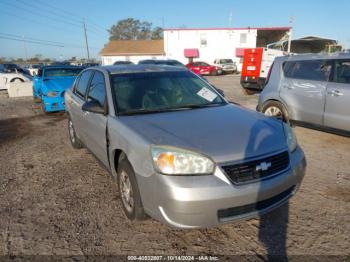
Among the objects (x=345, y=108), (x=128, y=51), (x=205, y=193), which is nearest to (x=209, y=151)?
(x=205, y=193)

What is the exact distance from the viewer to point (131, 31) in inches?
3228

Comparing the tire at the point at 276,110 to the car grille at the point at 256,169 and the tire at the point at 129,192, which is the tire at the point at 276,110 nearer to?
the car grille at the point at 256,169

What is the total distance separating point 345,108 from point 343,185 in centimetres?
189

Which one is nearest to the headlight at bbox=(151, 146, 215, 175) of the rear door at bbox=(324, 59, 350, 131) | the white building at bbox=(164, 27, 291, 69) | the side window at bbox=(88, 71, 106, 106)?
the side window at bbox=(88, 71, 106, 106)

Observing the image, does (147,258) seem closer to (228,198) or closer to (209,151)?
(228,198)

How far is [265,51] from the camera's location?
14.2m

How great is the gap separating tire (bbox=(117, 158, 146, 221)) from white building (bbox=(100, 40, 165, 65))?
3788 cm

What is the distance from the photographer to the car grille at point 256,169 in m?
2.40

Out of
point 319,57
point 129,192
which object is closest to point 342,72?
point 319,57

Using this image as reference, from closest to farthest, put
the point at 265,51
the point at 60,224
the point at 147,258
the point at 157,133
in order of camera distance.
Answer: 1. the point at 147,258
2. the point at 157,133
3. the point at 60,224
4. the point at 265,51

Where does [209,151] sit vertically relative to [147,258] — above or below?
above

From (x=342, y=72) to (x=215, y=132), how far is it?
3.88 m

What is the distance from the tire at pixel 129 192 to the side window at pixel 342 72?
174 inches

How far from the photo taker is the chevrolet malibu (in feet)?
7.80
